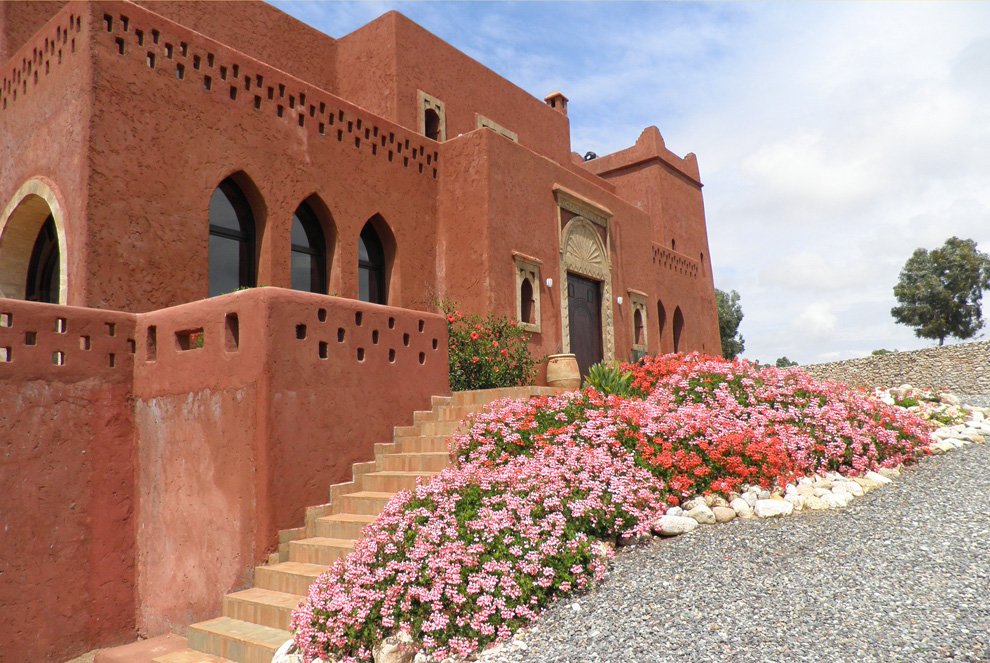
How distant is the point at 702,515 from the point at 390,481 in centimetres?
274

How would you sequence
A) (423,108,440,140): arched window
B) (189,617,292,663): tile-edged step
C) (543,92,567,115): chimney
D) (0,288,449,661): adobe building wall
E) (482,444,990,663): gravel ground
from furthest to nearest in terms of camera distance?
(543,92,567,115): chimney
(423,108,440,140): arched window
(0,288,449,661): adobe building wall
(189,617,292,663): tile-edged step
(482,444,990,663): gravel ground

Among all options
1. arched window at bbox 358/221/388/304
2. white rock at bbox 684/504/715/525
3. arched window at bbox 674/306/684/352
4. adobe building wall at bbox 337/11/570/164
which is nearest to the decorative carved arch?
adobe building wall at bbox 337/11/570/164

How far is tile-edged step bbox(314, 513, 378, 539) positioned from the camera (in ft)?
20.1

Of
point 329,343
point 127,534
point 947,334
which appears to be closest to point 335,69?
point 329,343

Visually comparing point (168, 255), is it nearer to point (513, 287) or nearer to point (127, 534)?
point (127, 534)

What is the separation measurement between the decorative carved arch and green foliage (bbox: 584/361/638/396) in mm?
3433

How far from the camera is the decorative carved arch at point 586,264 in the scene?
13.2 metres

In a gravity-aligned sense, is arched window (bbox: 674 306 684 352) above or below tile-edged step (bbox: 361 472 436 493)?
above

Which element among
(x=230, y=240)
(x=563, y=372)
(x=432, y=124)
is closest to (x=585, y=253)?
(x=563, y=372)

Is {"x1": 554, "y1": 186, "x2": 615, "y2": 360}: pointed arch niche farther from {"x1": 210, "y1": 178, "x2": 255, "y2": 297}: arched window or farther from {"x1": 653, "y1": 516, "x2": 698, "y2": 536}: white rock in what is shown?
{"x1": 653, "y1": 516, "x2": 698, "y2": 536}: white rock

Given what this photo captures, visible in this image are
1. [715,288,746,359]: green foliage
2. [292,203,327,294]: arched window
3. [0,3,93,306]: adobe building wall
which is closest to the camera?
[0,3,93,306]: adobe building wall

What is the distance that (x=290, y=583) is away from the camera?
5750mm

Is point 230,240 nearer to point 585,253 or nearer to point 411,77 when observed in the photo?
point 411,77

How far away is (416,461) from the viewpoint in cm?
701
